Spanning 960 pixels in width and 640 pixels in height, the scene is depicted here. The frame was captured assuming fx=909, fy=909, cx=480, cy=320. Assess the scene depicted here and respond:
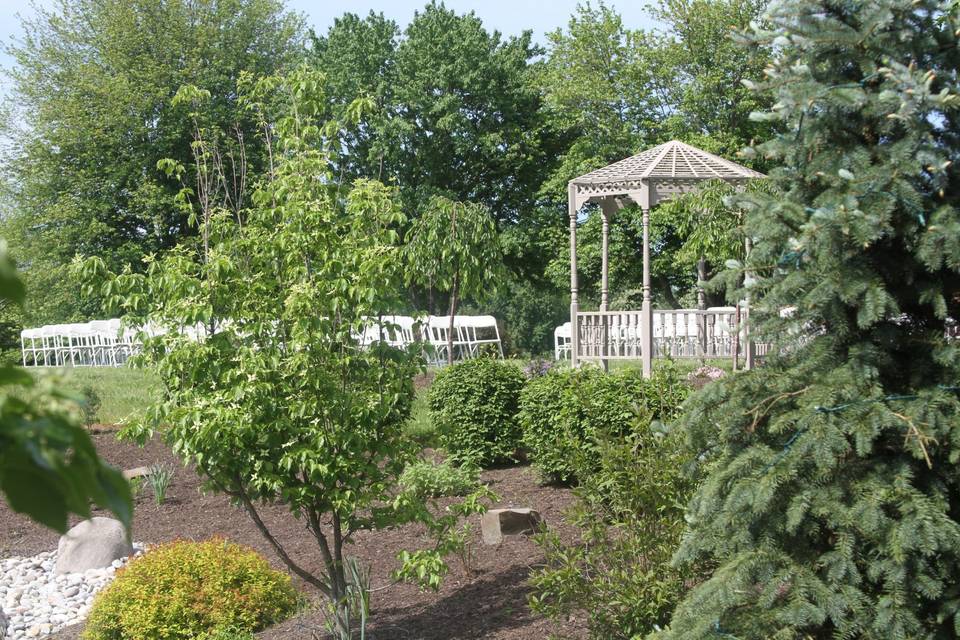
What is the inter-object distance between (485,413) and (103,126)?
75.6ft

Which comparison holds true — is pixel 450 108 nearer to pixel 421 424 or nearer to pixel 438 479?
pixel 421 424

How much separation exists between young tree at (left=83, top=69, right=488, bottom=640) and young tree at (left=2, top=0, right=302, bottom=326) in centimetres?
2367

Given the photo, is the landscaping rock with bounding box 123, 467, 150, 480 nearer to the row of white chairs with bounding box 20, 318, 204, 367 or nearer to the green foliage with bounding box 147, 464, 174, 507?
the green foliage with bounding box 147, 464, 174, 507

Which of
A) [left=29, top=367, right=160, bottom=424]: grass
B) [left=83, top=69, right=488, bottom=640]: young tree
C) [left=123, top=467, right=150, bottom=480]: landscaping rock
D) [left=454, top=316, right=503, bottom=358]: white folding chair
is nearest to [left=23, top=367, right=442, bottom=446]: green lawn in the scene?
[left=29, top=367, right=160, bottom=424]: grass

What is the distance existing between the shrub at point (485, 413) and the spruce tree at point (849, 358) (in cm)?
580

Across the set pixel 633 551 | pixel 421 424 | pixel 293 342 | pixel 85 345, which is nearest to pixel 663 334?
pixel 421 424

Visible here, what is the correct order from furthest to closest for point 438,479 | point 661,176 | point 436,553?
point 661,176, point 438,479, point 436,553

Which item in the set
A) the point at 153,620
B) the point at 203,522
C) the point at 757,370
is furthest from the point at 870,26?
the point at 203,522

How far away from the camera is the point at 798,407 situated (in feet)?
10.7

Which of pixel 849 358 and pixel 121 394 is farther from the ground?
pixel 849 358

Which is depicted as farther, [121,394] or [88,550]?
[121,394]

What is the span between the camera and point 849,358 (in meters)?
3.23

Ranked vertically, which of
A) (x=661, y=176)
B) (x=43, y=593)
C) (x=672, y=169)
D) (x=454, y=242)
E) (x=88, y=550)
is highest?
(x=672, y=169)

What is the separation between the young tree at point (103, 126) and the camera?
2775cm
